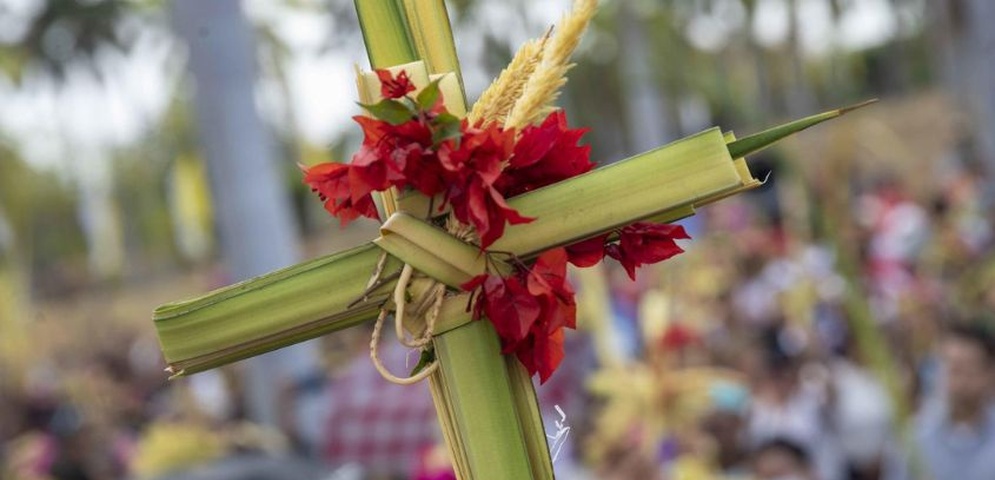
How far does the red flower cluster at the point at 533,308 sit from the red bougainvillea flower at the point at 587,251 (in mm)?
21

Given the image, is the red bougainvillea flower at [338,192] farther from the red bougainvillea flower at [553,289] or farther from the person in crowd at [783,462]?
the person in crowd at [783,462]

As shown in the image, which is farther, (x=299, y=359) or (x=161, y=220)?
(x=161, y=220)

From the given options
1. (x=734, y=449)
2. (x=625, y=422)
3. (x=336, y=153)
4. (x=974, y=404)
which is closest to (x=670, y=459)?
(x=625, y=422)

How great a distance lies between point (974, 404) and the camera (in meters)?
4.51

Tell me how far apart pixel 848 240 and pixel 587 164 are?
3340 mm

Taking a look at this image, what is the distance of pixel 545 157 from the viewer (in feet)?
4.88

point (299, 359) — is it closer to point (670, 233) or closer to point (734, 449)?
point (734, 449)

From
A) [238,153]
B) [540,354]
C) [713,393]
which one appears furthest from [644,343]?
[540,354]

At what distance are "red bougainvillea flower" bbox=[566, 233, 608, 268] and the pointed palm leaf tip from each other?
188 mm

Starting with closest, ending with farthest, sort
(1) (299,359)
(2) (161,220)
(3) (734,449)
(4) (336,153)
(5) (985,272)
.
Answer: (3) (734,449) < (5) (985,272) < (1) (299,359) < (4) (336,153) < (2) (161,220)

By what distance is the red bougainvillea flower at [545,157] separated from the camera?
1.46 m

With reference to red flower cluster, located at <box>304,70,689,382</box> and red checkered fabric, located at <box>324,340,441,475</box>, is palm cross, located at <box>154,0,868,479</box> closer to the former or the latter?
red flower cluster, located at <box>304,70,689,382</box>

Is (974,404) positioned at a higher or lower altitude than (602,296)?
lower

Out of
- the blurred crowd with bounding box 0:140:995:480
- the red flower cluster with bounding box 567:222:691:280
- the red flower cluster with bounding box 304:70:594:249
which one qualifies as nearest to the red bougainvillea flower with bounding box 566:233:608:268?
the red flower cluster with bounding box 567:222:691:280
